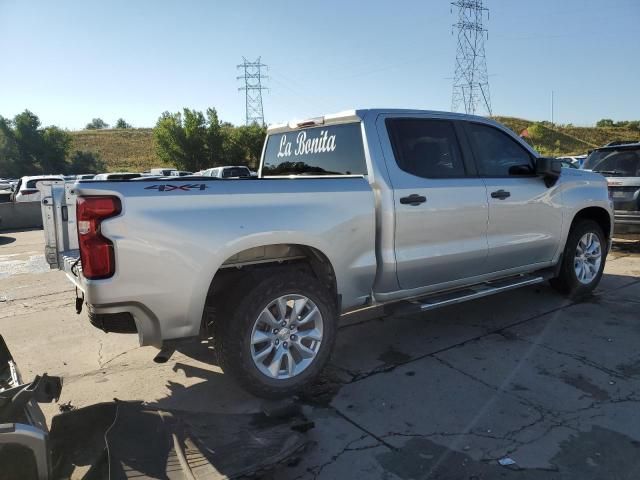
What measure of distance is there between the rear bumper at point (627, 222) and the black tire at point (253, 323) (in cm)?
694

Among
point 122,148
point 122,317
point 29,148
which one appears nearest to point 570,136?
point 122,148

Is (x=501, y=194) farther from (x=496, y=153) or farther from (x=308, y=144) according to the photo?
(x=308, y=144)

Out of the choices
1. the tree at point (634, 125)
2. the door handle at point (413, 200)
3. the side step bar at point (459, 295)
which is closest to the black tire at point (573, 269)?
the side step bar at point (459, 295)

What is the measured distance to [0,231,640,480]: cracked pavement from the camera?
116 inches

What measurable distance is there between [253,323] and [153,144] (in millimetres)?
72230

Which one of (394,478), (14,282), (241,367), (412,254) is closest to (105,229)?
(241,367)

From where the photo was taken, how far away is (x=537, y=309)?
5691mm

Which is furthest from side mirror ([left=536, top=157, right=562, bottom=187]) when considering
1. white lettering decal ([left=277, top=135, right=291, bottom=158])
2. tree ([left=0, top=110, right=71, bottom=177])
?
tree ([left=0, top=110, right=71, bottom=177])

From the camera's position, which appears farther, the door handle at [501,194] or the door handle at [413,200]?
the door handle at [501,194]

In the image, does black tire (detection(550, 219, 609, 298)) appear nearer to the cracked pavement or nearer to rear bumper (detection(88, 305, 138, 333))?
the cracked pavement

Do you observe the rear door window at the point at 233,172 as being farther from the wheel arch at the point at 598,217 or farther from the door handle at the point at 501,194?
the door handle at the point at 501,194

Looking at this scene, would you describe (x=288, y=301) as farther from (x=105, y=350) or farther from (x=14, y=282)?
(x=14, y=282)

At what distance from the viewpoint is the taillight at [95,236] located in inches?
117

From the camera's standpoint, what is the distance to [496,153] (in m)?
5.11
